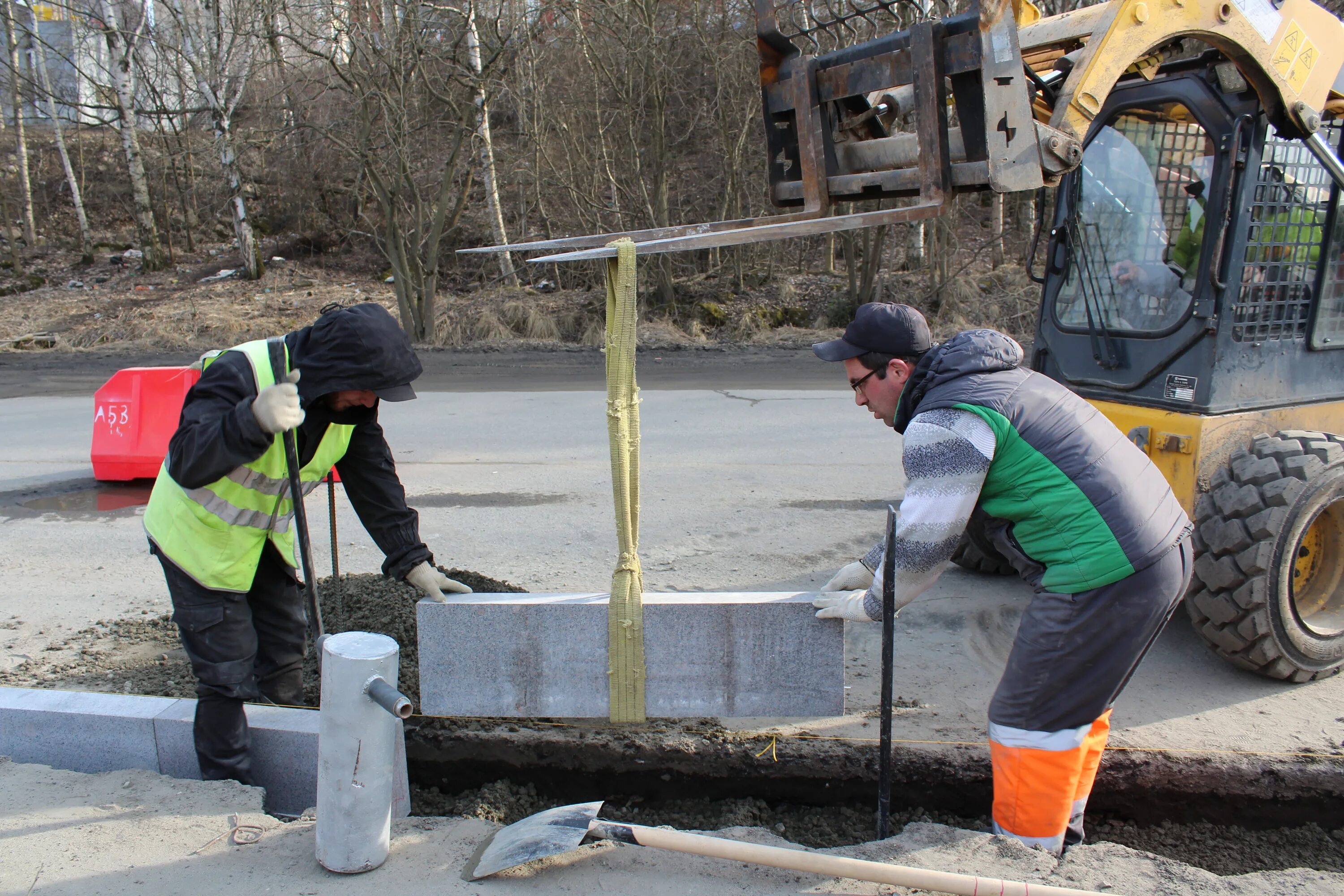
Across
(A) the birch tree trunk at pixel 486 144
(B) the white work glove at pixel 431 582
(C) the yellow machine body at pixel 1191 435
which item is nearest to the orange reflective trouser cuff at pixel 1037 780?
(C) the yellow machine body at pixel 1191 435

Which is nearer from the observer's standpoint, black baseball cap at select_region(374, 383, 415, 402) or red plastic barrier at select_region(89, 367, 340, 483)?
black baseball cap at select_region(374, 383, 415, 402)

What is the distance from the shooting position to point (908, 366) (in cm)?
285

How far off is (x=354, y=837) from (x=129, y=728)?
1.22 m

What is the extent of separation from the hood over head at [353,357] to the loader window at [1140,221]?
3.21m

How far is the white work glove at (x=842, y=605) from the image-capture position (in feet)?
9.51

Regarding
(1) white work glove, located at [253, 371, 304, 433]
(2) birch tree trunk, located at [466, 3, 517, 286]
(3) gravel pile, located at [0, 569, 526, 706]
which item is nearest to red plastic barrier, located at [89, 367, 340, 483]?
(3) gravel pile, located at [0, 569, 526, 706]

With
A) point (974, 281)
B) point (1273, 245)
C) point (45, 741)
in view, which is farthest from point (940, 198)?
point (974, 281)

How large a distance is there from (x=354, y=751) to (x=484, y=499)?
Result: 434 centimetres

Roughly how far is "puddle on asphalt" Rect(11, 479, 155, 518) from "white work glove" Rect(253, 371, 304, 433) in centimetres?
449

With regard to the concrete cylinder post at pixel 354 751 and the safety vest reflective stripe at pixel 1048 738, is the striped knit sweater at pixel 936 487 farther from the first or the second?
the concrete cylinder post at pixel 354 751

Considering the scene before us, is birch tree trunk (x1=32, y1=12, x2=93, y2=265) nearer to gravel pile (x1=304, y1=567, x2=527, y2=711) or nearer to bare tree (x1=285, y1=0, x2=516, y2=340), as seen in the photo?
bare tree (x1=285, y1=0, x2=516, y2=340)

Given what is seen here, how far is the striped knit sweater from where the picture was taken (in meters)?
2.63

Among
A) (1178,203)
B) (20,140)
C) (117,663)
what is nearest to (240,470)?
(117,663)

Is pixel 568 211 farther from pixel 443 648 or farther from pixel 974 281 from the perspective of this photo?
pixel 443 648
